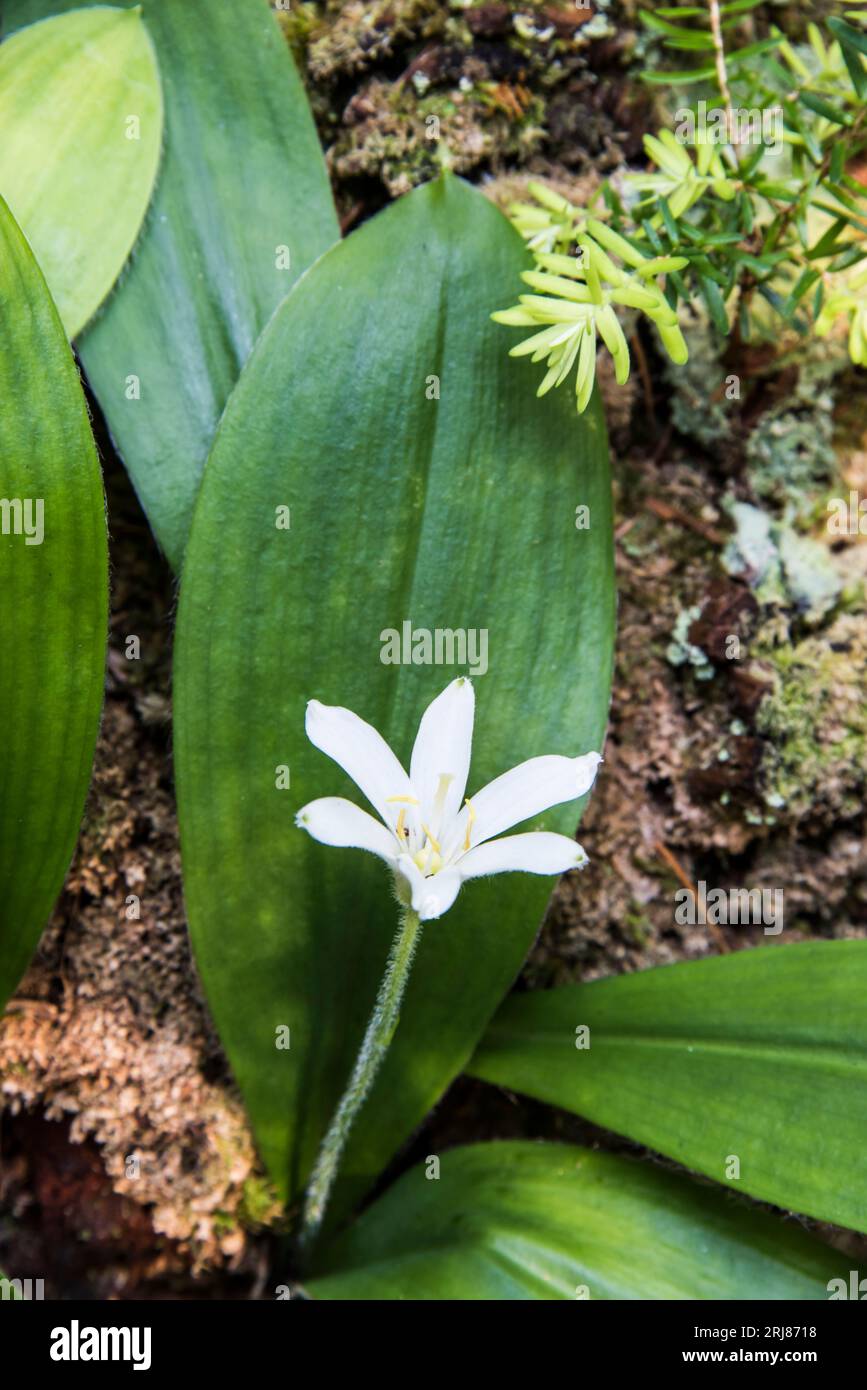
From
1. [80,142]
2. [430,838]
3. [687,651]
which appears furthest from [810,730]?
[80,142]

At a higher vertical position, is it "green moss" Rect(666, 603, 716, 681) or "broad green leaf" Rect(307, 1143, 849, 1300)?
"green moss" Rect(666, 603, 716, 681)

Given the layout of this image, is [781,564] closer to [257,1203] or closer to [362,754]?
[362,754]

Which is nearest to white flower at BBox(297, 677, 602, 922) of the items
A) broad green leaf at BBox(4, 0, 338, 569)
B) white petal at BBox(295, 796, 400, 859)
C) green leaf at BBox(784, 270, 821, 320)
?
white petal at BBox(295, 796, 400, 859)

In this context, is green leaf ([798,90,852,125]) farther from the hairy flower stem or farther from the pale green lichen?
the hairy flower stem

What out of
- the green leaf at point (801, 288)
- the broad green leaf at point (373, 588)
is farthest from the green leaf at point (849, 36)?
the broad green leaf at point (373, 588)

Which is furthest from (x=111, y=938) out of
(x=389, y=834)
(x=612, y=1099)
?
Answer: (x=612, y=1099)

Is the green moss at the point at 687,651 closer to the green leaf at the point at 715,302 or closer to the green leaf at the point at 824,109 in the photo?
the green leaf at the point at 715,302

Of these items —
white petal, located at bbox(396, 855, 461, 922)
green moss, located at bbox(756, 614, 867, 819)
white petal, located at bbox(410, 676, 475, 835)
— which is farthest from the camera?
green moss, located at bbox(756, 614, 867, 819)
